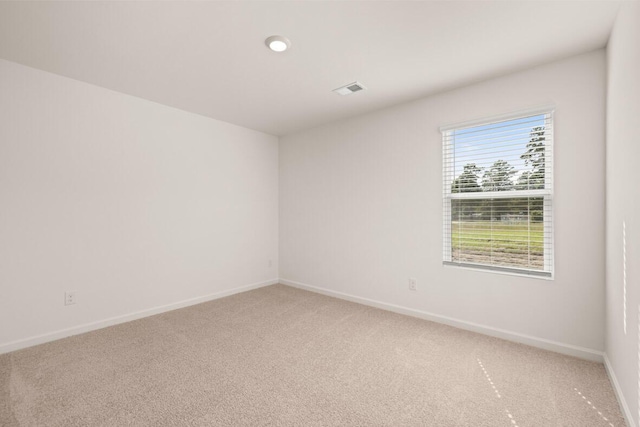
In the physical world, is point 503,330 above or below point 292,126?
below

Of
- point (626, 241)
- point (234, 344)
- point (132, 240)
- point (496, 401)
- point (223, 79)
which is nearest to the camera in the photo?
point (626, 241)

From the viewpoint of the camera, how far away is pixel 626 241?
1.63m

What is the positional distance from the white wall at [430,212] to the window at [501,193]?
88 millimetres

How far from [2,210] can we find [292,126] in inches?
122

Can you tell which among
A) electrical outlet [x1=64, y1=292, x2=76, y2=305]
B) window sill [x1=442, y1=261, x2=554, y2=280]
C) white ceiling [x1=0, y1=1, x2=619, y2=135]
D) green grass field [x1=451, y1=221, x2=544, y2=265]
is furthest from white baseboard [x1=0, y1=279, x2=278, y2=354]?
green grass field [x1=451, y1=221, x2=544, y2=265]

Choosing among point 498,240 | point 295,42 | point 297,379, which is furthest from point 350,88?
point 297,379

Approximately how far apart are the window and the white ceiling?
0.52m

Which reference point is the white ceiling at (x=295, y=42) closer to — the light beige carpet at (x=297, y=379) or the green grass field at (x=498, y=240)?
the green grass field at (x=498, y=240)

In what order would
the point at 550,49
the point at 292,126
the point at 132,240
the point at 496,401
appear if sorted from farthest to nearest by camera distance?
the point at 292,126 → the point at 132,240 → the point at 550,49 → the point at 496,401

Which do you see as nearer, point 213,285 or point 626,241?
point 626,241

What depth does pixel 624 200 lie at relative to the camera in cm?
167

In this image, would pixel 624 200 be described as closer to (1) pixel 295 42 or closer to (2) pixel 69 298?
(1) pixel 295 42

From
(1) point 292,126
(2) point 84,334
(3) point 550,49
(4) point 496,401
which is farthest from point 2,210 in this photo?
(3) point 550,49

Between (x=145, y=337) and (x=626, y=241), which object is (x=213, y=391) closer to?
(x=145, y=337)
